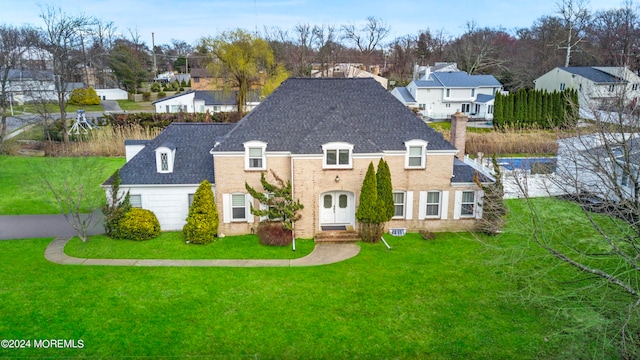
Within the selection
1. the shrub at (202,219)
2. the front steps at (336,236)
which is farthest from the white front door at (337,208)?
the shrub at (202,219)

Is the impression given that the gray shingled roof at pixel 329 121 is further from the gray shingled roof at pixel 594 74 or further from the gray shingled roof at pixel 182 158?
the gray shingled roof at pixel 594 74

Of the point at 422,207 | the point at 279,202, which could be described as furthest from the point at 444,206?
the point at 279,202

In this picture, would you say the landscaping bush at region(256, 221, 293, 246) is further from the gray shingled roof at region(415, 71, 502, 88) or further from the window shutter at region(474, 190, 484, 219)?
the gray shingled roof at region(415, 71, 502, 88)

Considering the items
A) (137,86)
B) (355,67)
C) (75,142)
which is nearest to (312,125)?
(75,142)

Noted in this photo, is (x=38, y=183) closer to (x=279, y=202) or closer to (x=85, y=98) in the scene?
(x=279, y=202)

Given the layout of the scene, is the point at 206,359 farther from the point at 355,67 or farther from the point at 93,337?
the point at 355,67
